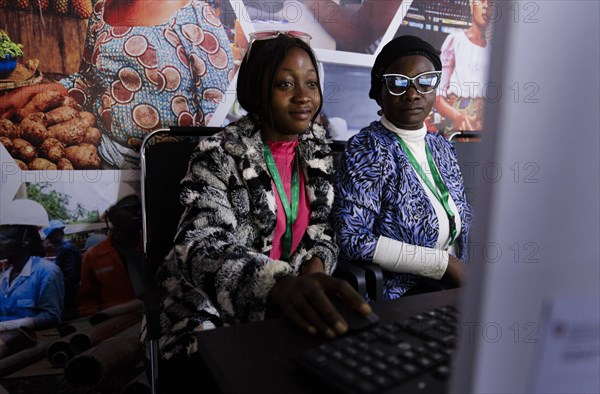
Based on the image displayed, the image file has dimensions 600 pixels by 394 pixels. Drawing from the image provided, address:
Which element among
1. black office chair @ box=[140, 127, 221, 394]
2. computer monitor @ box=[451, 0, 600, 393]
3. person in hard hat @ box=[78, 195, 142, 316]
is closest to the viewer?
computer monitor @ box=[451, 0, 600, 393]

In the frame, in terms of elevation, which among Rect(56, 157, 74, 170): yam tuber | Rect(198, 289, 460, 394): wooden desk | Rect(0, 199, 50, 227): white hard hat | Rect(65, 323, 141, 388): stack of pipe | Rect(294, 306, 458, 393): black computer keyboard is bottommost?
Rect(65, 323, 141, 388): stack of pipe

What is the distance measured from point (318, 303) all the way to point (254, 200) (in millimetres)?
656

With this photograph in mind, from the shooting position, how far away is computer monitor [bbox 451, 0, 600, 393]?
0.24 metres

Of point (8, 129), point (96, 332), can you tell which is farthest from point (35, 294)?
point (8, 129)

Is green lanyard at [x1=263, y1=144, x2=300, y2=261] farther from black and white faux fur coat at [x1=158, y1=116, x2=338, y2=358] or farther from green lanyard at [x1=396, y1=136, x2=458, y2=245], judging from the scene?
green lanyard at [x1=396, y1=136, x2=458, y2=245]

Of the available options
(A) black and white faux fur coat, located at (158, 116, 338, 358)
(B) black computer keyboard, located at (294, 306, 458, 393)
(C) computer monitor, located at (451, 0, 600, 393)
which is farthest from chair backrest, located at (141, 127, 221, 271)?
(C) computer monitor, located at (451, 0, 600, 393)

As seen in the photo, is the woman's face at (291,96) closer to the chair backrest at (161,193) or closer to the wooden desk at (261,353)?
the chair backrest at (161,193)

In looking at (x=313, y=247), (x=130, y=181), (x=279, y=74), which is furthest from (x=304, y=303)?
(x=130, y=181)

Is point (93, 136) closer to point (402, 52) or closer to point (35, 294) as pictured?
point (35, 294)

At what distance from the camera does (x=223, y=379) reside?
22.9 inches

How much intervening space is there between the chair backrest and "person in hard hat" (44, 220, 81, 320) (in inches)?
25.2

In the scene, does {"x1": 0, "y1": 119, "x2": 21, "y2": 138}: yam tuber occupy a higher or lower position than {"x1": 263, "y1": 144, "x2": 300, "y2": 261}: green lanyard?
higher

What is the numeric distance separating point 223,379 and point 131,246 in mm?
1721

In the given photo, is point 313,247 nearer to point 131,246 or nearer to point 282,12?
point 131,246
